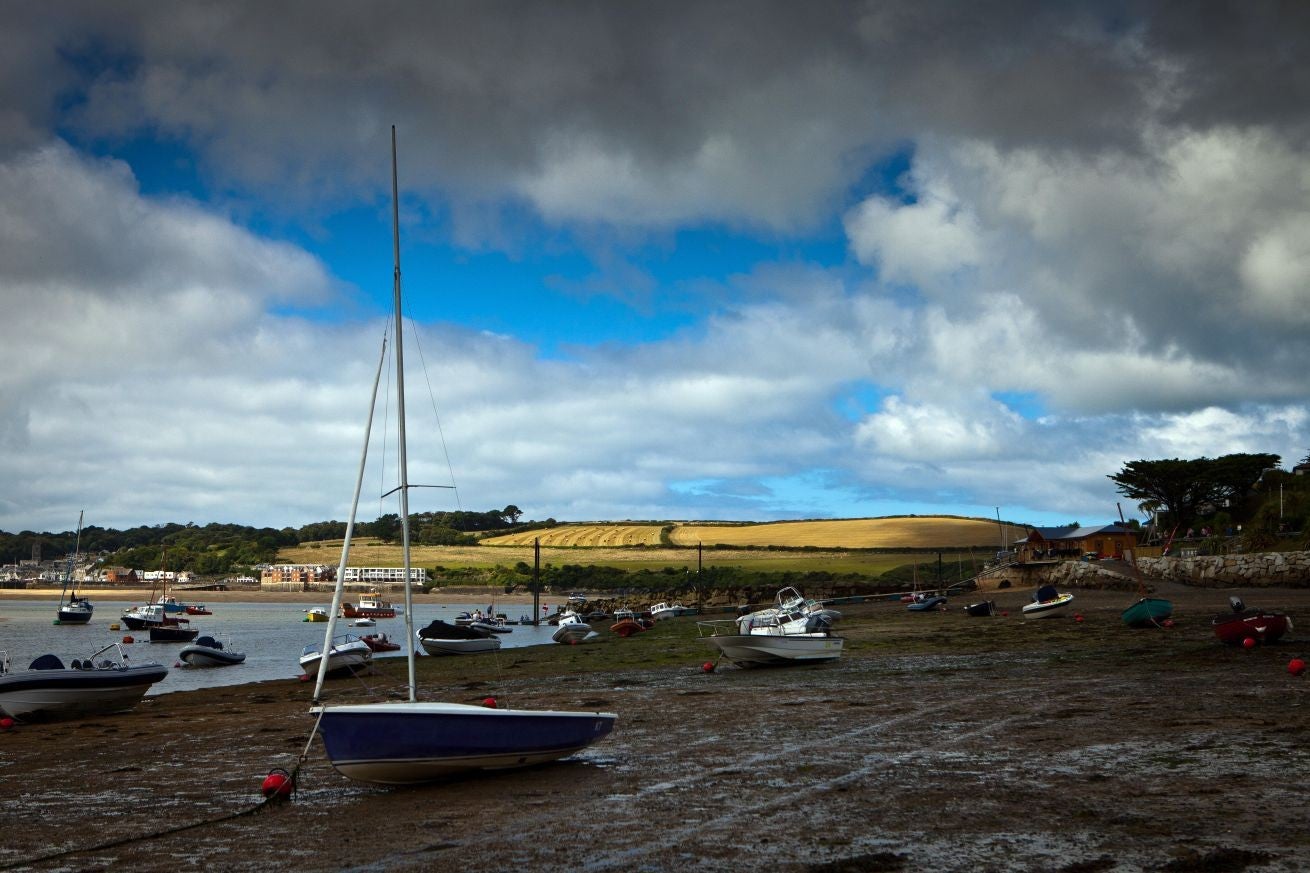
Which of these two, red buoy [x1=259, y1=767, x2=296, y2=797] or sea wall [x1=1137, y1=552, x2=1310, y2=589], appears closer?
red buoy [x1=259, y1=767, x2=296, y2=797]

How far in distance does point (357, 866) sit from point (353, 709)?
363 cm

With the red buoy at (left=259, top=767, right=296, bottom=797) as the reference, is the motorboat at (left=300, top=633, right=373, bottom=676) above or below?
below

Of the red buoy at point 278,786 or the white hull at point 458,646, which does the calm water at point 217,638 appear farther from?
the red buoy at point 278,786

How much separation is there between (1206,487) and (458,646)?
78.2 meters

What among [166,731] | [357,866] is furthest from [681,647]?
[357,866]

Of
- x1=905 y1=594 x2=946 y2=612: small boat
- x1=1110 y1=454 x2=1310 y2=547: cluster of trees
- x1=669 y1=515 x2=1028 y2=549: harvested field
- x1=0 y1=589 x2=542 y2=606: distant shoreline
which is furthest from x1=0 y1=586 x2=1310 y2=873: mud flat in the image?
x1=0 y1=589 x2=542 y2=606: distant shoreline

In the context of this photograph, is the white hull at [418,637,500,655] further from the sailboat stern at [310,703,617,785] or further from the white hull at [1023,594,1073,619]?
the sailboat stern at [310,703,617,785]

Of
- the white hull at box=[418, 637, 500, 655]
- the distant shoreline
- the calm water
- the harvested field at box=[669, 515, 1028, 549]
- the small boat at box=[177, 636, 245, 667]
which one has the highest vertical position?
the harvested field at box=[669, 515, 1028, 549]

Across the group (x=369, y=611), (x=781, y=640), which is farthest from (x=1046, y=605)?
(x=369, y=611)

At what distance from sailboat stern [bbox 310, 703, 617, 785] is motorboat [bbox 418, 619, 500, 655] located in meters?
33.4

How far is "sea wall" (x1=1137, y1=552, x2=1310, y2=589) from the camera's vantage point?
5794cm

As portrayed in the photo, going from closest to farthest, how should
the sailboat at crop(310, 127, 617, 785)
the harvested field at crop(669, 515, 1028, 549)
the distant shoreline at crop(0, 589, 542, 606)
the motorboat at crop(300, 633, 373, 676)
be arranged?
the sailboat at crop(310, 127, 617, 785)
the motorboat at crop(300, 633, 373, 676)
the harvested field at crop(669, 515, 1028, 549)
the distant shoreline at crop(0, 589, 542, 606)

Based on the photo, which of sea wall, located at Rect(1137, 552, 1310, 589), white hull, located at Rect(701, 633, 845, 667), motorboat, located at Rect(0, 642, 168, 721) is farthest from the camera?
sea wall, located at Rect(1137, 552, 1310, 589)

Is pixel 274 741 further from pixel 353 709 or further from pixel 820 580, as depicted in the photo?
pixel 820 580
